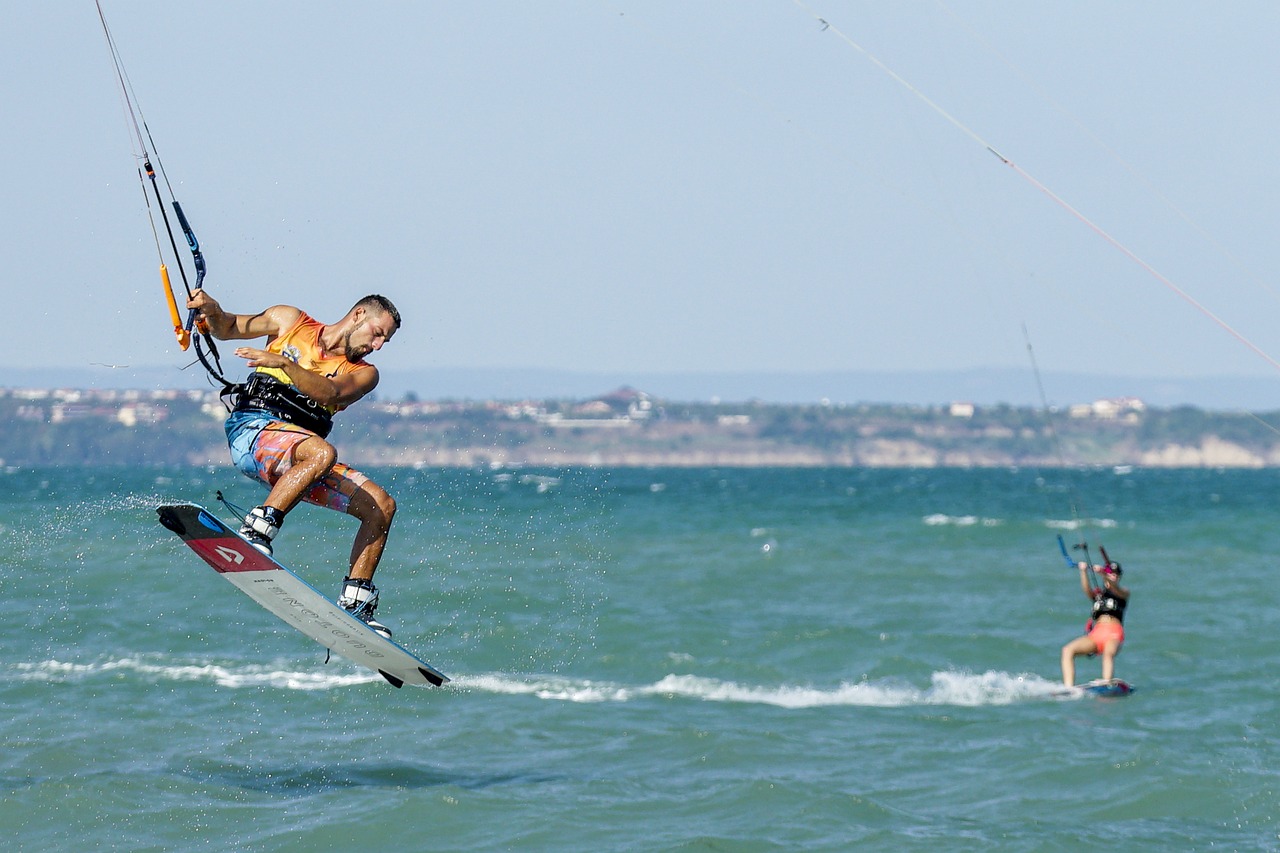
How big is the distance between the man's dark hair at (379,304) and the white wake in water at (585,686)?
883 cm

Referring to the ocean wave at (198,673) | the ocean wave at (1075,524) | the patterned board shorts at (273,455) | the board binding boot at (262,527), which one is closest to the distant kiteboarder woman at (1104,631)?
the ocean wave at (198,673)

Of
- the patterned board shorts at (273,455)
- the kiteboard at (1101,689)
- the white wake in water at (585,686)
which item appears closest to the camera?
the patterned board shorts at (273,455)

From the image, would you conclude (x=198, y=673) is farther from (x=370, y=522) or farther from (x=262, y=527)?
(x=262, y=527)

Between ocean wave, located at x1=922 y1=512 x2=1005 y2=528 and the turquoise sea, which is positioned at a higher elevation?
the turquoise sea

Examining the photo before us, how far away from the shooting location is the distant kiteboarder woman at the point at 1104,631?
20.0 meters

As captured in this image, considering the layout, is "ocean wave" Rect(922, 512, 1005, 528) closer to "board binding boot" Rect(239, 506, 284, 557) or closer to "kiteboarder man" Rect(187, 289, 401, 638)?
"kiteboarder man" Rect(187, 289, 401, 638)

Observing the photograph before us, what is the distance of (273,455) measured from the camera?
380 inches

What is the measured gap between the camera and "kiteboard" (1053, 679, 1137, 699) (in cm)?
1909

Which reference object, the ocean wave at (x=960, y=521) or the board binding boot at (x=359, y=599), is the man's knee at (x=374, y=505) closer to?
the board binding boot at (x=359, y=599)

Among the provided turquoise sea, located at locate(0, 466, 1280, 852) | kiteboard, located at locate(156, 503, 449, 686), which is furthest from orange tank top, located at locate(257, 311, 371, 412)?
turquoise sea, located at locate(0, 466, 1280, 852)

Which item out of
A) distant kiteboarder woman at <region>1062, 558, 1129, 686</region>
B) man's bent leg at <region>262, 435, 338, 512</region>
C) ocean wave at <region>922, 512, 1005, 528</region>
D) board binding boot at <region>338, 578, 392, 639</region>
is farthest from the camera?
ocean wave at <region>922, 512, 1005, 528</region>

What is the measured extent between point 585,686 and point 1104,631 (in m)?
7.00

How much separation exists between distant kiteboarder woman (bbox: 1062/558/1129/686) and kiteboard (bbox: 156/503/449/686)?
1167 cm

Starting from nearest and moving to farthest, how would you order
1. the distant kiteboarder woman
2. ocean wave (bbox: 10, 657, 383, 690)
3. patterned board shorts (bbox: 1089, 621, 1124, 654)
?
1. ocean wave (bbox: 10, 657, 383, 690)
2. the distant kiteboarder woman
3. patterned board shorts (bbox: 1089, 621, 1124, 654)
